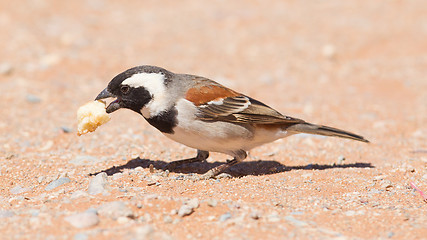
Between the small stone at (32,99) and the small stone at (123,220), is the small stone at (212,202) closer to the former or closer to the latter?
the small stone at (123,220)

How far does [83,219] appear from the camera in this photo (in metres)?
4.44

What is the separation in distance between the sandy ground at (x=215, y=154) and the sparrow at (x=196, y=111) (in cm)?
48

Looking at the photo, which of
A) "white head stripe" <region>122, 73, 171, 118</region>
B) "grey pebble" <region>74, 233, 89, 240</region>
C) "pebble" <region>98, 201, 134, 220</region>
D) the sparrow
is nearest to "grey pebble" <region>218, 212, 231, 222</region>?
"pebble" <region>98, 201, 134, 220</region>

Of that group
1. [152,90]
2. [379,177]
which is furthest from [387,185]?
[152,90]

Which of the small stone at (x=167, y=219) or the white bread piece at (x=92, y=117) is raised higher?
the white bread piece at (x=92, y=117)

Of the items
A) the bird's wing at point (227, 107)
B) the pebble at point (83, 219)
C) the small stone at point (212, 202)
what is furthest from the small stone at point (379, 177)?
the pebble at point (83, 219)

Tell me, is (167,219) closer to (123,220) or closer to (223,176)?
(123,220)

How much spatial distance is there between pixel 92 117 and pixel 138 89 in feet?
2.26

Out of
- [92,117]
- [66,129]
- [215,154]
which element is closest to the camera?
[92,117]

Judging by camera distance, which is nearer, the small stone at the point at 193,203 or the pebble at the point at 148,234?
the pebble at the point at 148,234

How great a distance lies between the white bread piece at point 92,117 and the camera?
6.23m

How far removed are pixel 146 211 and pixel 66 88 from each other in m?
6.96

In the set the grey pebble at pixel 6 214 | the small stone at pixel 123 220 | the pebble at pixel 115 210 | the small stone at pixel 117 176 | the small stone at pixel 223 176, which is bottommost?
the grey pebble at pixel 6 214

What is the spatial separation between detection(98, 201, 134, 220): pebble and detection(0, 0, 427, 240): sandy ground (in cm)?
1
